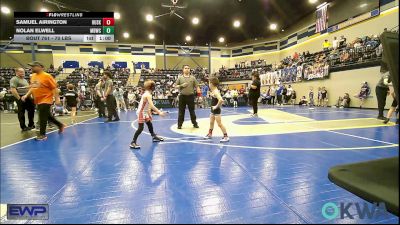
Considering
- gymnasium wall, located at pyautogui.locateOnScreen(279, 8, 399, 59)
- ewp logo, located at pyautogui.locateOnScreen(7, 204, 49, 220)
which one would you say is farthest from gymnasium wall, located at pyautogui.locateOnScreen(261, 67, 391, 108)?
ewp logo, located at pyautogui.locateOnScreen(7, 204, 49, 220)

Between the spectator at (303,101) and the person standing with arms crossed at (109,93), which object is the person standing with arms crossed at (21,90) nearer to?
the person standing with arms crossed at (109,93)

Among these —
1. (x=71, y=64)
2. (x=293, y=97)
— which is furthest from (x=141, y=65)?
(x=293, y=97)

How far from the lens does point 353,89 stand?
532 inches

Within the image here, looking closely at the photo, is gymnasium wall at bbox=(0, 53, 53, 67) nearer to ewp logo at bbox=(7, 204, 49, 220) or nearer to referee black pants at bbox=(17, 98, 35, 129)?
referee black pants at bbox=(17, 98, 35, 129)

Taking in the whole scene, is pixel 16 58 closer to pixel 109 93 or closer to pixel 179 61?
pixel 179 61

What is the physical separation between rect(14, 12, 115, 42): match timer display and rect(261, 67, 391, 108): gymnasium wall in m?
13.2

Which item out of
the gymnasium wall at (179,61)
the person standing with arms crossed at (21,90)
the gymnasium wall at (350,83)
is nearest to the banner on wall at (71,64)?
the gymnasium wall at (179,61)

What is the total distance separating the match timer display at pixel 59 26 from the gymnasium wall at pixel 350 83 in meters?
13.2

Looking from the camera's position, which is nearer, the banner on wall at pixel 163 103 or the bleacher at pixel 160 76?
the banner on wall at pixel 163 103

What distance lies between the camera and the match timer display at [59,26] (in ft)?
6.69

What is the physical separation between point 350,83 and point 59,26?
15.3 m

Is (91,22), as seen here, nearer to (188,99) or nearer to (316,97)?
(188,99)

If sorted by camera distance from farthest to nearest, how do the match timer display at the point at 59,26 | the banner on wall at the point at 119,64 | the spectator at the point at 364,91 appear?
the banner on wall at the point at 119,64, the spectator at the point at 364,91, the match timer display at the point at 59,26

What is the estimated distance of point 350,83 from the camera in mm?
13695
